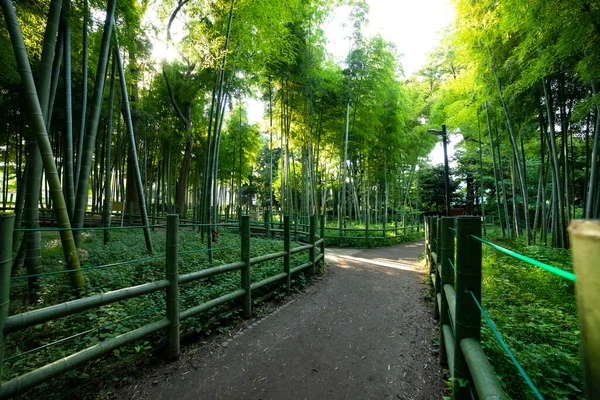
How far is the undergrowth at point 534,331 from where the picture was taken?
58.9 inches

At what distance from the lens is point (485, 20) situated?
4.84 metres

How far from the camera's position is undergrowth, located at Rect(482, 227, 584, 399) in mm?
1496

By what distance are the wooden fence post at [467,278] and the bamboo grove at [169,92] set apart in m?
2.83

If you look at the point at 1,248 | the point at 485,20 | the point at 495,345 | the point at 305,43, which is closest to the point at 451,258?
the point at 495,345

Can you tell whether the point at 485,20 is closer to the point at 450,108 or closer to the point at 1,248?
the point at 450,108

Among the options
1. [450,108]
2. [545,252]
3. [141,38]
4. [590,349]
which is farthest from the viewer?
[450,108]

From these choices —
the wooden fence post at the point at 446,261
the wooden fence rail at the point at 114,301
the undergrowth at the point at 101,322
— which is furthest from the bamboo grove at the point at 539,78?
the undergrowth at the point at 101,322

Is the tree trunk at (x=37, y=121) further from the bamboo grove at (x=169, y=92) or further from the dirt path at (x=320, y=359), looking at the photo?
the dirt path at (x=320, y=359)

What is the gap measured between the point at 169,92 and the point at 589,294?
32.0ft

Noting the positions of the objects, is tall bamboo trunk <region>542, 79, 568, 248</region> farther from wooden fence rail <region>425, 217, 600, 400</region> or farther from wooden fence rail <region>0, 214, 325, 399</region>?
wooden fence rail <region>0, 214, 325, 399</region>

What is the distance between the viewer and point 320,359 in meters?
2.32

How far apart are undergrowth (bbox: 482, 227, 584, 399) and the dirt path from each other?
57 cm

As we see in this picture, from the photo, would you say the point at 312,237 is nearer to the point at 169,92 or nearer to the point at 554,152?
the point at 554,152

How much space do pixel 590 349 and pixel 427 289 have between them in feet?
13.9
